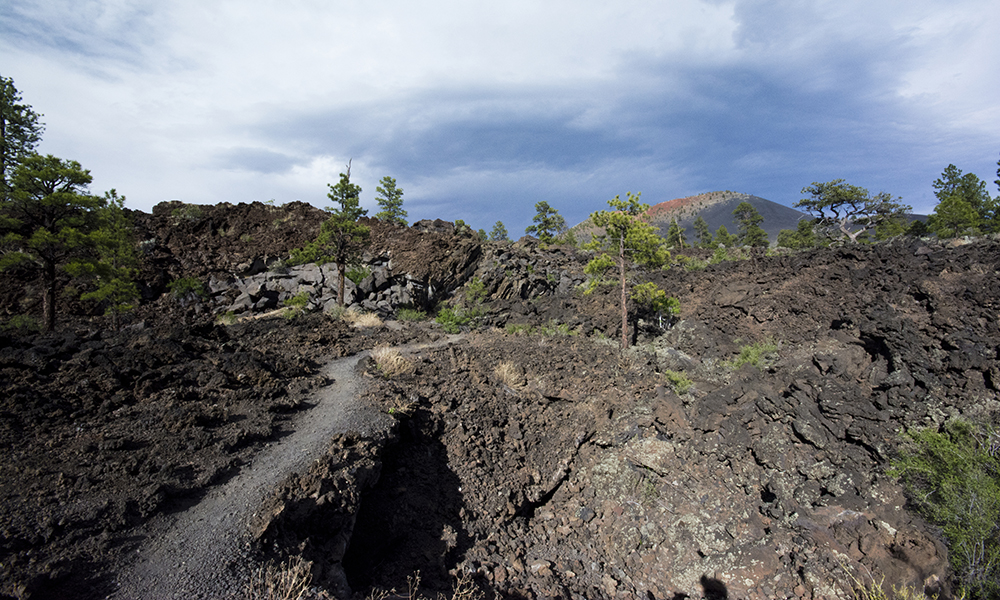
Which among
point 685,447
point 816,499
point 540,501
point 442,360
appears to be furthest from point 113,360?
point 816,499

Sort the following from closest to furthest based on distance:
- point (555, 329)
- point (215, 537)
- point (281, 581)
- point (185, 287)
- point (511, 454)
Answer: point (281, 581) < point (215, 537) < point (511, 454) < point (555, 329) < point (185, 287)

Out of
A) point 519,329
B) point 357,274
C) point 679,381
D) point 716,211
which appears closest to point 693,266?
point 519,329

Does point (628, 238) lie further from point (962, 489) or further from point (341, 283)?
point (341, 283)

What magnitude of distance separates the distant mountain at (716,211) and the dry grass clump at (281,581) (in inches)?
4341

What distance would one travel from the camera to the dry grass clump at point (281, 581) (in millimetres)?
4715

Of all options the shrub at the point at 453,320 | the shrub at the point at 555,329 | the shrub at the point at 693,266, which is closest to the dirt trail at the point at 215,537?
the shrub at the point at 555,329

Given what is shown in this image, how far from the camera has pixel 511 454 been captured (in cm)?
1065

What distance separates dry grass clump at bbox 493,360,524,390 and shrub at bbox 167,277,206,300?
70.6 feet

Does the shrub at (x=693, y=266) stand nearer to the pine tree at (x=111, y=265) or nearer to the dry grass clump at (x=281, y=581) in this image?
the dry grass clump at (x=281, y=581)

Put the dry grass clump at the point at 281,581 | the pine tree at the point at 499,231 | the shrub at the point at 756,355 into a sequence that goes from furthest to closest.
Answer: the pine tree at the point at 499,231 < the shrub at the point at 756,355 < the dry grass clump at the point at 281,581

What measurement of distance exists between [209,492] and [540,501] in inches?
269

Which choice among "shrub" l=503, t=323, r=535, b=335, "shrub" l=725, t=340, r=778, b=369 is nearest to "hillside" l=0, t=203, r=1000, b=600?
"shrub" l=725, t=340, r=778, b=369

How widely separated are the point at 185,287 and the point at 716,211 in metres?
126

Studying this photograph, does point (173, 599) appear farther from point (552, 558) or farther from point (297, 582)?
point (552, 558)
